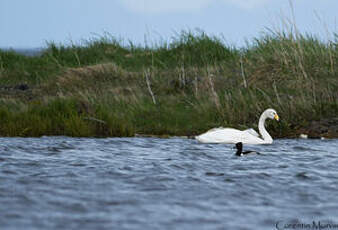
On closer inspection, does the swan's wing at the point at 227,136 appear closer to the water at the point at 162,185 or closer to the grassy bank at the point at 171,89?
the water at the point at 162,185

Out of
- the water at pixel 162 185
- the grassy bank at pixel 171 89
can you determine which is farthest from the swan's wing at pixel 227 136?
the grassy bank at pixel 171 89

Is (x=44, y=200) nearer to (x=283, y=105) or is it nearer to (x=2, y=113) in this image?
(x=2, y=113)

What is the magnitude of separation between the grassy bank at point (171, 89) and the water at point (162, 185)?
1.71 metres

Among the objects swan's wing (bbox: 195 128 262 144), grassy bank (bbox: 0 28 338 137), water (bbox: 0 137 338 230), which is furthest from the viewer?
grassy bank (bbox: 0 28 338 137)

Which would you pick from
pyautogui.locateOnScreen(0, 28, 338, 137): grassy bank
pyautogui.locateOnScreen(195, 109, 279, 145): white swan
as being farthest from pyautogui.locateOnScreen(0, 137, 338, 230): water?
pyautogui.locateOnScreen(0, 28, 338, 137): grassy bank

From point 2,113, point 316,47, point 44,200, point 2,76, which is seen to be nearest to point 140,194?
point 44,200

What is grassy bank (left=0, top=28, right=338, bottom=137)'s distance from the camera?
14.6 metres

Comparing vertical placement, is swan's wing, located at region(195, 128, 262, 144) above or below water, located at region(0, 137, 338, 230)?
above

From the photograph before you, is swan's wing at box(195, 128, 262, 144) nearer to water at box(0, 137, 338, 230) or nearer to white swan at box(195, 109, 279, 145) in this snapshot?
white swan at box(195, 109, 279, 145)

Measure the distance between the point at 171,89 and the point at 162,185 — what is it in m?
10.1

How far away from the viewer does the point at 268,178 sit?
31.0ft

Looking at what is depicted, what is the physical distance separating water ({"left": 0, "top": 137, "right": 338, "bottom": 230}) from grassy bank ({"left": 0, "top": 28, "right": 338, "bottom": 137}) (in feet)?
5.61

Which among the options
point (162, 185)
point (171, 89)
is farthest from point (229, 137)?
point (171, 89)

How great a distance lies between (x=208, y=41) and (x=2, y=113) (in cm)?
1108
